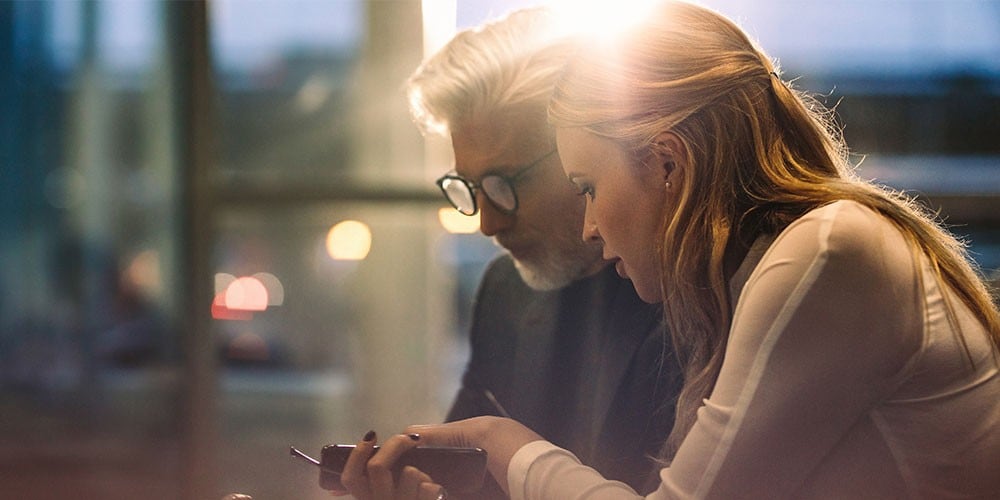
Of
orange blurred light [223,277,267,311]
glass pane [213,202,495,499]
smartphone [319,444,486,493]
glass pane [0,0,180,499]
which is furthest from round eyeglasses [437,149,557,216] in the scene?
glass pane [0,0,180,499]

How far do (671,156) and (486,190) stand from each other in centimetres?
29

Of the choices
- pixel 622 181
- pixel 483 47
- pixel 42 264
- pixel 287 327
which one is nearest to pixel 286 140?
pixel 287 327

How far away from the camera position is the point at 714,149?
0.87 metres

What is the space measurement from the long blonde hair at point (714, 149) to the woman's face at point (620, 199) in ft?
0.03

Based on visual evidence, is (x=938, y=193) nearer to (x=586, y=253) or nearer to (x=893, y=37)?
(x=893, y=37)

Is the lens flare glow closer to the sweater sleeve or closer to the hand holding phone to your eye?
the hand holding phone

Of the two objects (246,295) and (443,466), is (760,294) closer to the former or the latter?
(443,466)

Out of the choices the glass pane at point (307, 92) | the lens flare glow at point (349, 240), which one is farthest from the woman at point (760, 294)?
the lens flare glow at point (349, 240)

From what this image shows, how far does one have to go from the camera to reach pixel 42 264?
3.78 meters

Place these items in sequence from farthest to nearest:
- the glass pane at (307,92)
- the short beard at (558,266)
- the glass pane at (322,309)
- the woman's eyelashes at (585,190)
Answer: the glass pane at (322,309) → the glass pane at (307,92) → the short beard at (558,266) → the woman's eyelashes at (585,190)

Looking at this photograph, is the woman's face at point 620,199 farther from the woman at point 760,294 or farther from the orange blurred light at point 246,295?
the orange blurred light at point 246,295

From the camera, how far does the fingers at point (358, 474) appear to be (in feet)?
2.90

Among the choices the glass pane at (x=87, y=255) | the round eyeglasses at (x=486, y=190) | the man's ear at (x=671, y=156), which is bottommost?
the glass pane at (x=87, y=255)

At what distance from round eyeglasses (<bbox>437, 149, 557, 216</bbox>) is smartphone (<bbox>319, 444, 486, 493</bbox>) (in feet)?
1.05
